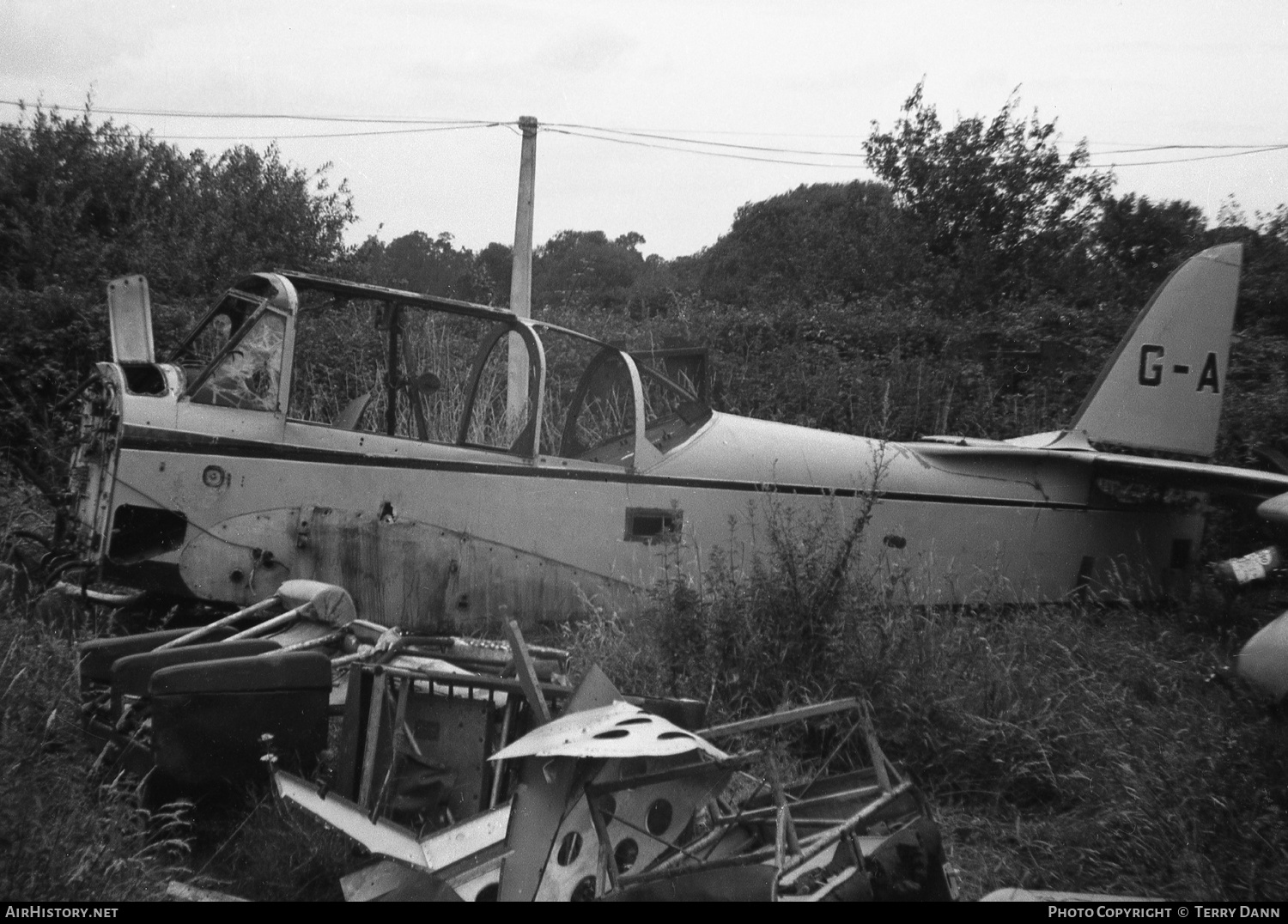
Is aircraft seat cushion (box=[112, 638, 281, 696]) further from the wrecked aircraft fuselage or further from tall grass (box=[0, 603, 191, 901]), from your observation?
the wrecked aircraft fuselage

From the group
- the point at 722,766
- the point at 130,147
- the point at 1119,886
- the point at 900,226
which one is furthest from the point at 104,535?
the point at 900,226

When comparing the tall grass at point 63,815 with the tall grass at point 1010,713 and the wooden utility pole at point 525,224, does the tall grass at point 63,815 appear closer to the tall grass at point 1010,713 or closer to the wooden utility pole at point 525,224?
the tall grass at point 1010,713

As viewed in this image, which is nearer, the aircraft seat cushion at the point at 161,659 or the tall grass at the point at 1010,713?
the tall grass at the point at 1010,713

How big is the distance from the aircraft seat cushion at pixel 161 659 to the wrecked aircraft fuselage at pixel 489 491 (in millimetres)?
1384

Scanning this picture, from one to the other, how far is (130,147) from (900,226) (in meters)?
11.2

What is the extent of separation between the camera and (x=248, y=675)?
3420 mm

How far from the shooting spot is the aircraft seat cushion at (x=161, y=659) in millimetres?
3631

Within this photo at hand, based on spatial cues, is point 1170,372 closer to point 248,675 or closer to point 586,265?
point 248,675

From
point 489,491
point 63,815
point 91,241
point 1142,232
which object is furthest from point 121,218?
point 1142,232

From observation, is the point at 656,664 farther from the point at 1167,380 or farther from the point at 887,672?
the point at 1167,380

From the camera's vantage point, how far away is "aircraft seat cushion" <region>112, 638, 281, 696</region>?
143 inches

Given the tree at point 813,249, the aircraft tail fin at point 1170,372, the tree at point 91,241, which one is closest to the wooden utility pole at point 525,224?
the tree at point 91,241

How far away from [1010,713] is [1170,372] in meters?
4.11

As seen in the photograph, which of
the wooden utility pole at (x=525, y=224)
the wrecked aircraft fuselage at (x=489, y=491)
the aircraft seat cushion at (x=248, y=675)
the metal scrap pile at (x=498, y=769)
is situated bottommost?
the metal scrap pile at (x=498, y=769)
